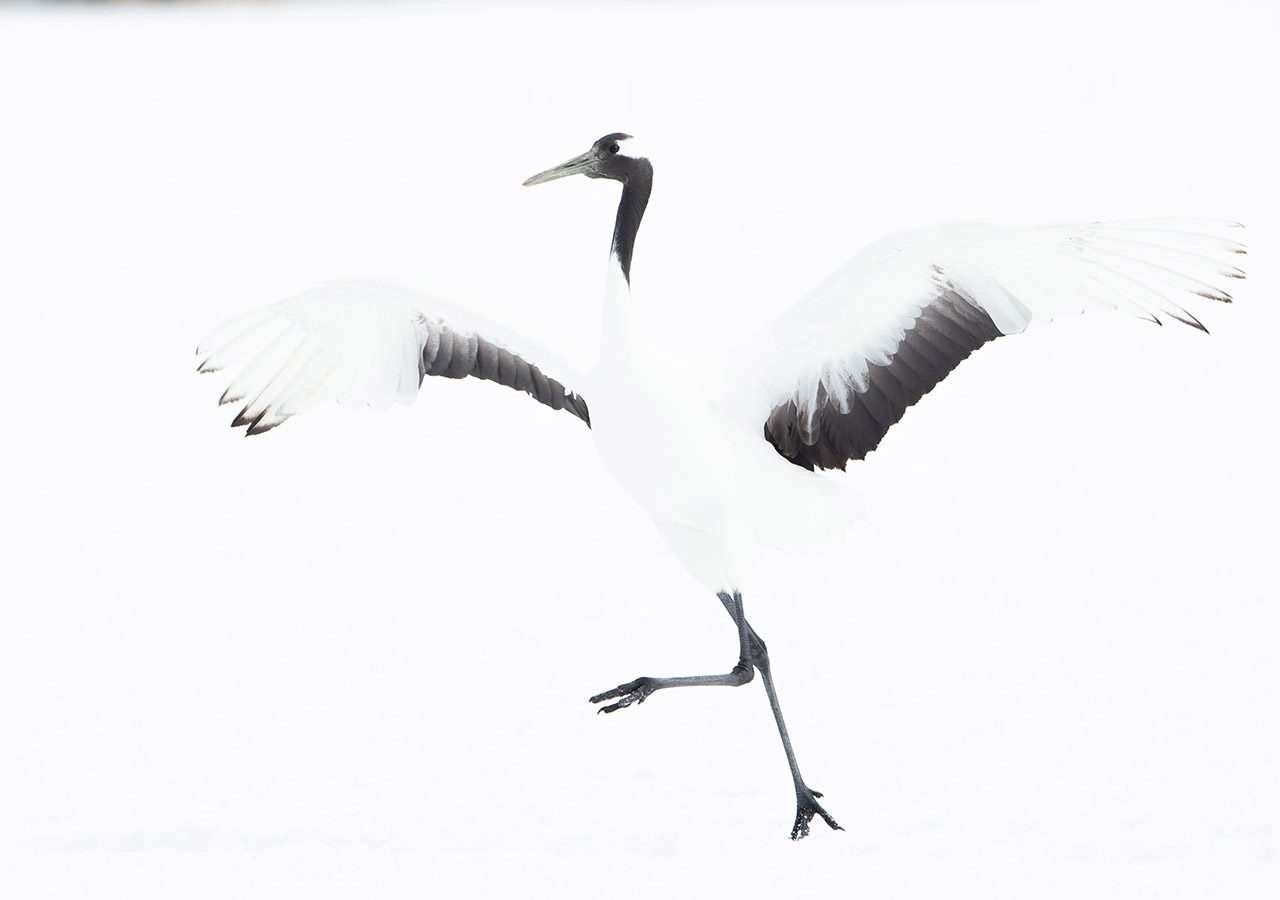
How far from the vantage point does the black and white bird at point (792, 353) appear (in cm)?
413

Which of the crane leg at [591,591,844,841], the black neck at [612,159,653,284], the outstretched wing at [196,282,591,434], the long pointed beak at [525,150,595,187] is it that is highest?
the long pointed beak at [525,150,595,187]

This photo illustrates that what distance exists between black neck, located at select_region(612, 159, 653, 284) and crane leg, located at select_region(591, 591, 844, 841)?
106cm

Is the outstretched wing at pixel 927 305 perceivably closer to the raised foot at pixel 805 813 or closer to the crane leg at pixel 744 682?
the crane leg at pixel 744 682

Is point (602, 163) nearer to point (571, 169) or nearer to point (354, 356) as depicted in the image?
point (571, 169)

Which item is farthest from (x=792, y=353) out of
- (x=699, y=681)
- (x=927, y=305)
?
(x=699, y=681)

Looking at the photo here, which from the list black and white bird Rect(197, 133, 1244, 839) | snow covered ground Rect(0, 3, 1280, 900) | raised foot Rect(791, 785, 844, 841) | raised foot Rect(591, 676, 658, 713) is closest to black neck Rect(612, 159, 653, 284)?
black and white bird Rect(197, 133, 1244, 839)

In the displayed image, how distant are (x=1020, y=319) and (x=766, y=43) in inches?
834

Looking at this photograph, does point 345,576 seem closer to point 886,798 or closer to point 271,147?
point 886,798

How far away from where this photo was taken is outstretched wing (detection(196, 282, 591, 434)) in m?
4.89

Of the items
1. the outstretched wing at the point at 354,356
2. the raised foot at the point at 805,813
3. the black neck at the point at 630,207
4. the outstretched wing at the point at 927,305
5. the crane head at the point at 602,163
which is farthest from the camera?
the outstretched wing at the point at 354,356

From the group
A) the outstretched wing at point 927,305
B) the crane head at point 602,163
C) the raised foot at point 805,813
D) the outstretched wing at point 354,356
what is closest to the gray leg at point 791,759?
the raised foot at point 805,813

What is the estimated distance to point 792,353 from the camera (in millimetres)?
4457

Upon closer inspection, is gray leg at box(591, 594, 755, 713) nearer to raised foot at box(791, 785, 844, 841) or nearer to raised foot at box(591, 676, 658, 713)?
raised foot at box(591, 676, 658, 713)

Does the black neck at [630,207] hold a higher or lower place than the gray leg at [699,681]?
higher
